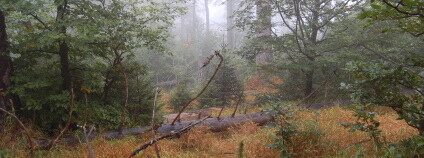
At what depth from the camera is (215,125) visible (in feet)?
21.2

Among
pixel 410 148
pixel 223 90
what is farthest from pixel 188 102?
pixel 223 90

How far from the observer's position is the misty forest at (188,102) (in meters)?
3.17

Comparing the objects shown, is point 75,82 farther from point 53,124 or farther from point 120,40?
point 120,40

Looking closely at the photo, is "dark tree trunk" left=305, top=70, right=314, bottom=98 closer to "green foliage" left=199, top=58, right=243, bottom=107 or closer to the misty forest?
the misty forest

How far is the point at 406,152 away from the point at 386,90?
75 centimetres

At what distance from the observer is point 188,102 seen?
139 inches

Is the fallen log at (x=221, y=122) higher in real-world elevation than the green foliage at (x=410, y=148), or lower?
lower

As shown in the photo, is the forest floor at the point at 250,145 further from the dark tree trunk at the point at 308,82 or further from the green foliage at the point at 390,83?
the dark tree trunk at the point at 308,82

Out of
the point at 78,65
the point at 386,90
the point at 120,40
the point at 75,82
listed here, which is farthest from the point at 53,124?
the point at 386,90

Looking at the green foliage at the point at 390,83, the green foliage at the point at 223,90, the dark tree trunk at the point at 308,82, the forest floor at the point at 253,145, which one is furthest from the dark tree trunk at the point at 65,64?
the dark tree trunk at the point at 308,82

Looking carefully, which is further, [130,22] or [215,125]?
[130,22]

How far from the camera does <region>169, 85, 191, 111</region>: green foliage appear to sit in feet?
37.6

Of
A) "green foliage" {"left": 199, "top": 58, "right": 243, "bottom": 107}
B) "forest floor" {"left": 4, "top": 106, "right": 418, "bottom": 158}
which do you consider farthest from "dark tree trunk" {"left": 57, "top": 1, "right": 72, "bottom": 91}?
"green foliage" {"left": 199, "top": 58, "right": 243, "bottom": 107}

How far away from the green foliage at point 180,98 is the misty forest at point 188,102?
1206 mm
